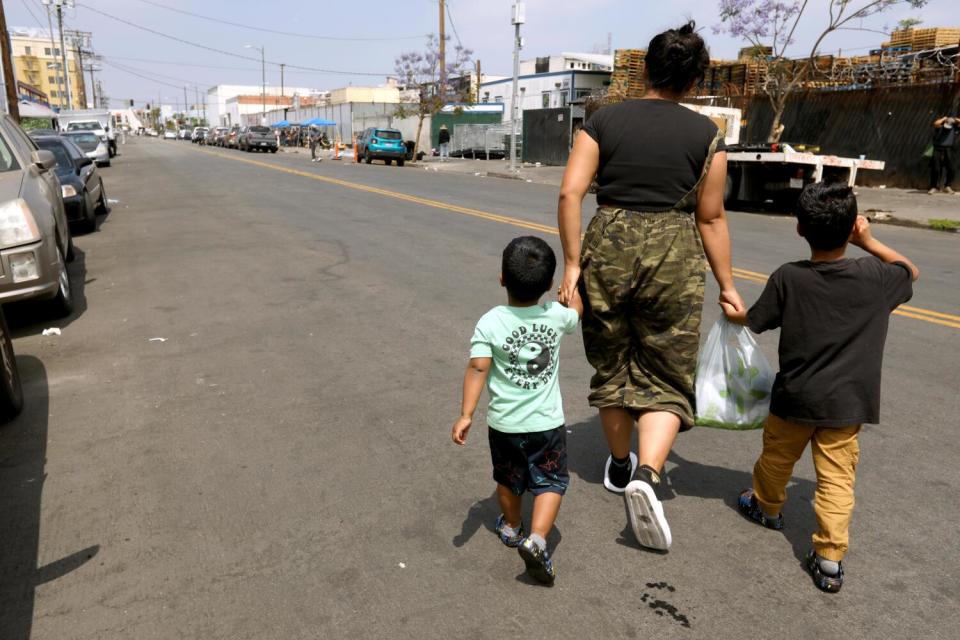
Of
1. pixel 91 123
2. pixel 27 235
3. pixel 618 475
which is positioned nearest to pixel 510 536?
pixel 618 475

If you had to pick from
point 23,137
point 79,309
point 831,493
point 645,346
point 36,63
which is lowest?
point 79,309

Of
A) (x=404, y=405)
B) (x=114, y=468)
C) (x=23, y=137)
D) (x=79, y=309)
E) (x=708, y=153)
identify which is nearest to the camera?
(x=708, y=153)

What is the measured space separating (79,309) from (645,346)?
237 inches

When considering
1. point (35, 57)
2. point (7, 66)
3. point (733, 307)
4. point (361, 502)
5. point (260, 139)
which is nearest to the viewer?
point (733, 307)

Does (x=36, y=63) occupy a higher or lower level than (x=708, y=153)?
higher

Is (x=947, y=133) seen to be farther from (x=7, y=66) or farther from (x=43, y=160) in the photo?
(x=7, y=66)

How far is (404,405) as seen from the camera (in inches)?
181

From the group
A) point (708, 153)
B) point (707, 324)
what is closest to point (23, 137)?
point (707, 324)

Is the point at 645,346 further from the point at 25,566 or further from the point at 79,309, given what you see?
the point at 79,309

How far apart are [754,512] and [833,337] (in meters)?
0.93

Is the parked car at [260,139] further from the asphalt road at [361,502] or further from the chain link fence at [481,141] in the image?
the asphalt road at [361,502]

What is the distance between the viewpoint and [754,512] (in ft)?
10.7

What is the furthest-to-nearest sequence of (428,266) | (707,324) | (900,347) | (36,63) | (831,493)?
(36,63), (428,266), (707,324), (900,347), (831,493)

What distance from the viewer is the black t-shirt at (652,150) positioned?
9.80ft
